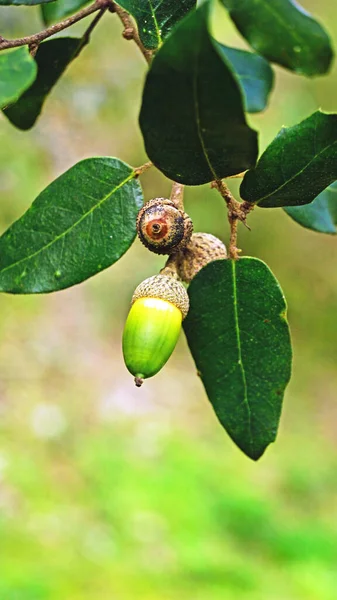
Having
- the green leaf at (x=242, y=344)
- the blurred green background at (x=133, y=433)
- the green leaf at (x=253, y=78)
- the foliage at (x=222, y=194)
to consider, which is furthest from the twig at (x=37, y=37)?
the blurred green background at (x=133, y=433)

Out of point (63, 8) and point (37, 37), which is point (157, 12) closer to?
point (37, 37)

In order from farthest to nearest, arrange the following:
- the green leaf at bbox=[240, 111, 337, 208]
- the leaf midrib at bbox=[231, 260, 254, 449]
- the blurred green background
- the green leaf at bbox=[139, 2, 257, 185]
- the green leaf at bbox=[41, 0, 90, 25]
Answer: the blurred green background
the green leaf at bbox=[41, 0, 90, 25]
the leaf midrib at bbox=[231, 260, 254, 449]
the green leaf at bbox=[240, 111, 337, 208]
the green leaf at bbox=[139, 2, 257, 185]

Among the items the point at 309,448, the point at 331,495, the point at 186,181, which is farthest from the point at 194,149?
the point at 309,448

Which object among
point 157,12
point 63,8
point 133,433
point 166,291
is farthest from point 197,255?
point 133,433

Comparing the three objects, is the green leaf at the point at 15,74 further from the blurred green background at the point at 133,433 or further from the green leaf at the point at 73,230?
the blurred green background at the point at 133,433

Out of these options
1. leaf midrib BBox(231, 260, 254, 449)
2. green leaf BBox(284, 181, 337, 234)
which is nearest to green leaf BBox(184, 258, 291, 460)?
leaf midrib BBox(231, 260, 254, 449)

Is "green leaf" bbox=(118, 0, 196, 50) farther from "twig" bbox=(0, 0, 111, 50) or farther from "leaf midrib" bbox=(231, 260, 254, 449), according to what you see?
"leaf midrib" bbox=(231, 260, 254, 449)
